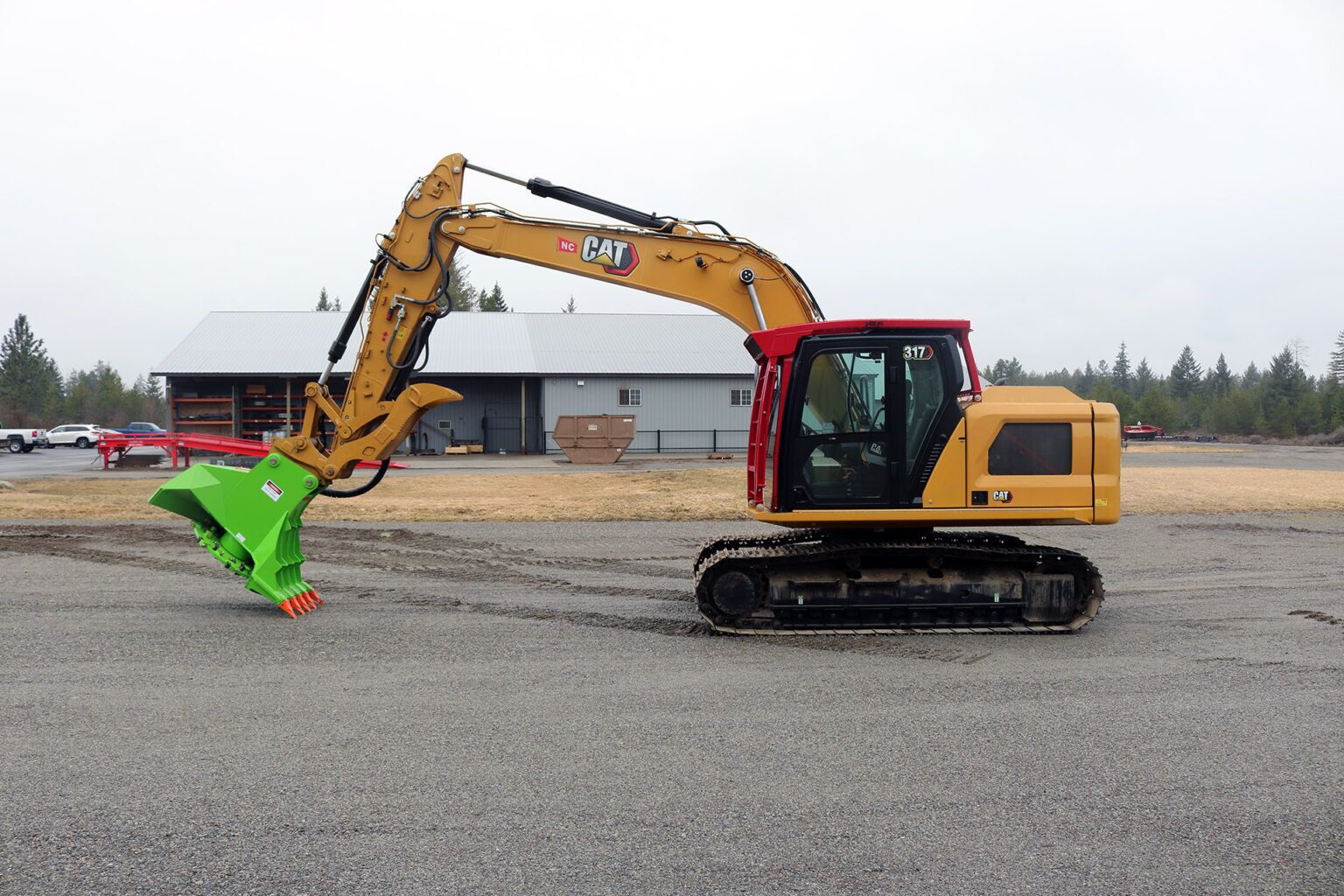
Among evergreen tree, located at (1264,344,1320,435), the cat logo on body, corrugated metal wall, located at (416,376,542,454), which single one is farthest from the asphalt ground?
evergreen tree, located at (1264,344,1320,435)

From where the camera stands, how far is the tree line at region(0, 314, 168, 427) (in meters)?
87.6

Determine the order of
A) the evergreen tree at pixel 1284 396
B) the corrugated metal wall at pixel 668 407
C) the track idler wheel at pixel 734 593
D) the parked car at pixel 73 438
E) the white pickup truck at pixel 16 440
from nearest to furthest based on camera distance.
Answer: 1. the track idler wheel at pixel 734 593
2. the corrugated metal wall at pixel 668 407
3. the white pickup truck at pixel 16 440
4. the parked car at pixel 73 438
5. the evergreen tree at pixel 1284 396

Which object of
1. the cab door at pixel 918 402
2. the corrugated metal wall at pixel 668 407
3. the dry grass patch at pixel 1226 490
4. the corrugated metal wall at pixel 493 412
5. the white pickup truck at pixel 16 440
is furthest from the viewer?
the white pickup truck at pixel 16 440

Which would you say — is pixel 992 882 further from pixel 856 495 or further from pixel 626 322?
pixel 626 322

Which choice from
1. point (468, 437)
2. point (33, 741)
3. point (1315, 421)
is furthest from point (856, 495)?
point (1315, 421)

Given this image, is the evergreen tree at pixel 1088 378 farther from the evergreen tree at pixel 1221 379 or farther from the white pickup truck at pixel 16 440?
the white pickup truck at pixel 16 440

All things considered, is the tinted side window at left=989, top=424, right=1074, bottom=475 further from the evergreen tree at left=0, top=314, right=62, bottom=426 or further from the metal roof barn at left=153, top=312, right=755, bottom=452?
the evergreen tree at left=0, top=314, right=62, bottom=426

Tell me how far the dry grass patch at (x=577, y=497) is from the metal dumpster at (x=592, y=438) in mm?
6491

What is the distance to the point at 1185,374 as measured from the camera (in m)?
134

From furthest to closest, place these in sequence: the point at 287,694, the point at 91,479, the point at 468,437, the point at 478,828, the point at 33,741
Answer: the point at 468,437
the point at 91,479
the point at 287,694
the point at 33,741
the point at 478,828

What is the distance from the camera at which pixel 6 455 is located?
4678 centimetres

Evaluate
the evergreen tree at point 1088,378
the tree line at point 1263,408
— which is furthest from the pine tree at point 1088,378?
the tree line at point 1263,408

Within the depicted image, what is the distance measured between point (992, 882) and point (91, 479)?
27450 millimetres

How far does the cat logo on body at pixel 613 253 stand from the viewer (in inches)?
395
